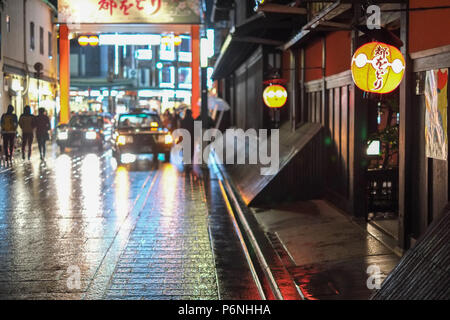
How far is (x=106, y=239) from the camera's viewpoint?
10.8 metres

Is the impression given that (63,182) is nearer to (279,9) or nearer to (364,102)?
(279,9)

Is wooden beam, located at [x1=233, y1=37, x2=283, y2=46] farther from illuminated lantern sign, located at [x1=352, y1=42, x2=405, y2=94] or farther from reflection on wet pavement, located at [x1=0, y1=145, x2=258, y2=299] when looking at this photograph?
illuminated lantern sign, located at [x1=352, y1=42, x2=405, y2=94]

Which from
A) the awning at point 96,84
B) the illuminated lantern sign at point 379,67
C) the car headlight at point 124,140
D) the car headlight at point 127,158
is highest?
the awning at point 96,84

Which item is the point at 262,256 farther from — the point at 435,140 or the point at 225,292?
the point at 435,140

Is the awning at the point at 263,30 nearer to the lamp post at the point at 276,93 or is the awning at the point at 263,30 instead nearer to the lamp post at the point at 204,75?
the lamp post at the point at 276,93

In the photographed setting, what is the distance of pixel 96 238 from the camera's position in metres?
10.9

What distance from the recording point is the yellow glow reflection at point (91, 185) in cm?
1403

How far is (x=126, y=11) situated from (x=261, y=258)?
21784mm

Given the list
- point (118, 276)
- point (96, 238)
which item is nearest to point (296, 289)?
point (118, 276)

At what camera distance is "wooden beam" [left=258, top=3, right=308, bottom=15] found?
13016 millimetres

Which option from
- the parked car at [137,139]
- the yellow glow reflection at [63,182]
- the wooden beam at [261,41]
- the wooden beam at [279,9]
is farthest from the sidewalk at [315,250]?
the parked car at [137,139]

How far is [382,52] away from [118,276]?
14.3 ft

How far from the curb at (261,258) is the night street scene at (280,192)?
0.04 metres

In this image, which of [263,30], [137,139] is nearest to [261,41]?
[263,30]
